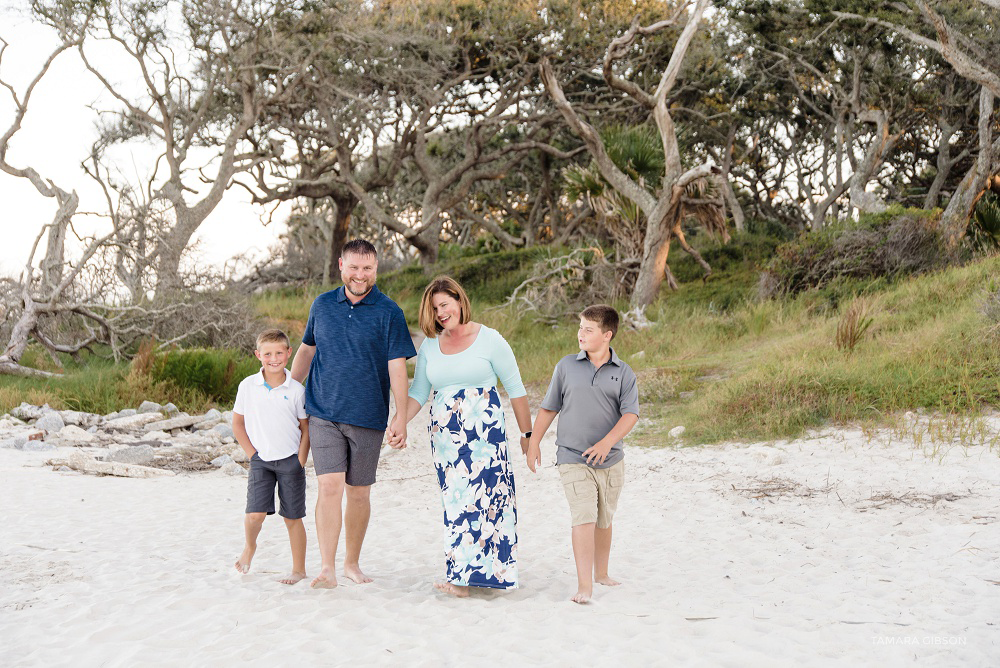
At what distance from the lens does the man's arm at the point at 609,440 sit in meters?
4.09

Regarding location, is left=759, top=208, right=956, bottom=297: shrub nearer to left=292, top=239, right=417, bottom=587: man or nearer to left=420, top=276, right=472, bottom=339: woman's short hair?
left=420, top=276, right=472, bottom=339: woman's short hair

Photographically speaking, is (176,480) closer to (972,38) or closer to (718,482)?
(718,482)

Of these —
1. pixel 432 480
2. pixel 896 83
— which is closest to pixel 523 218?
pixel 896 83

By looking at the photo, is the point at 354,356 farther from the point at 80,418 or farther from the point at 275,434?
the point at 80,418

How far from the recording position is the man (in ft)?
14.0

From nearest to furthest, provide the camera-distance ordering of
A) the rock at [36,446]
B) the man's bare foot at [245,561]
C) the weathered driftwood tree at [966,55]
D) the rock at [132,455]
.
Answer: the man's bare foot at [245,561], the rock at [132,455], the rock at [36,446], the weathered driftwood tree at [966,55]

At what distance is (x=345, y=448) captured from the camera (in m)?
4.29

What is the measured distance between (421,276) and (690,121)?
8.50m

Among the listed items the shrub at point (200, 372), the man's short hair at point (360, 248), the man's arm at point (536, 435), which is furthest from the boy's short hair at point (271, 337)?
the shrub at point (200, 372)

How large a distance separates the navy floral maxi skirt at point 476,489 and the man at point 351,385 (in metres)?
0.26

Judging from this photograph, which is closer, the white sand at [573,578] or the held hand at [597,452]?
the white sand at [573,578]

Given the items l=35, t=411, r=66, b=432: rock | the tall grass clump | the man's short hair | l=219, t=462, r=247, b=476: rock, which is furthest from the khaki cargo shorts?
l=35, t=411, r=66, b=432: rock

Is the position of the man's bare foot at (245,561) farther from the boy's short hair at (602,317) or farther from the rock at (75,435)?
the rock at (75,435)

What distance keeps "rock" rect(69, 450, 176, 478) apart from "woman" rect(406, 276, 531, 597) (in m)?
4.99
